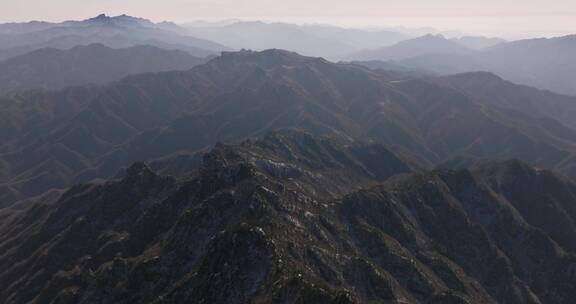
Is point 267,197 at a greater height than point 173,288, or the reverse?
point 267,197

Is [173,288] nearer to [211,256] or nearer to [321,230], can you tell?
[211,256]

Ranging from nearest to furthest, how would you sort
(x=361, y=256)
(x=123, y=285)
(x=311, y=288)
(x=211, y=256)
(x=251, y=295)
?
1. (x=311, y=288)
2. (x=251, y=295)
3. (x=211, y=256)
4. (x=123, y=285)
5. (x=361, y=256)

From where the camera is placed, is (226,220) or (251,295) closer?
(251,295)

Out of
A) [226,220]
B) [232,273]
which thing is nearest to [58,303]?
[226,220]

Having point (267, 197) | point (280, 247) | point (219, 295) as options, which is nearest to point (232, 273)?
point (219, 295)

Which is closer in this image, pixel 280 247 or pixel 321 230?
pixel 280 247

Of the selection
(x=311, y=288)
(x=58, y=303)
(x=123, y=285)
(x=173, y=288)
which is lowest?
(x=58, y=303)

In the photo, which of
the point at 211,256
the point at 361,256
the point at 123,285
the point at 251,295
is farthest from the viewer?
the point at 361,256

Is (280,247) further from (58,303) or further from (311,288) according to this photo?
(58,303)

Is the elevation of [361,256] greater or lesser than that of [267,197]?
lesser

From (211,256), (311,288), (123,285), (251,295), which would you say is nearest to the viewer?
(311,288)
